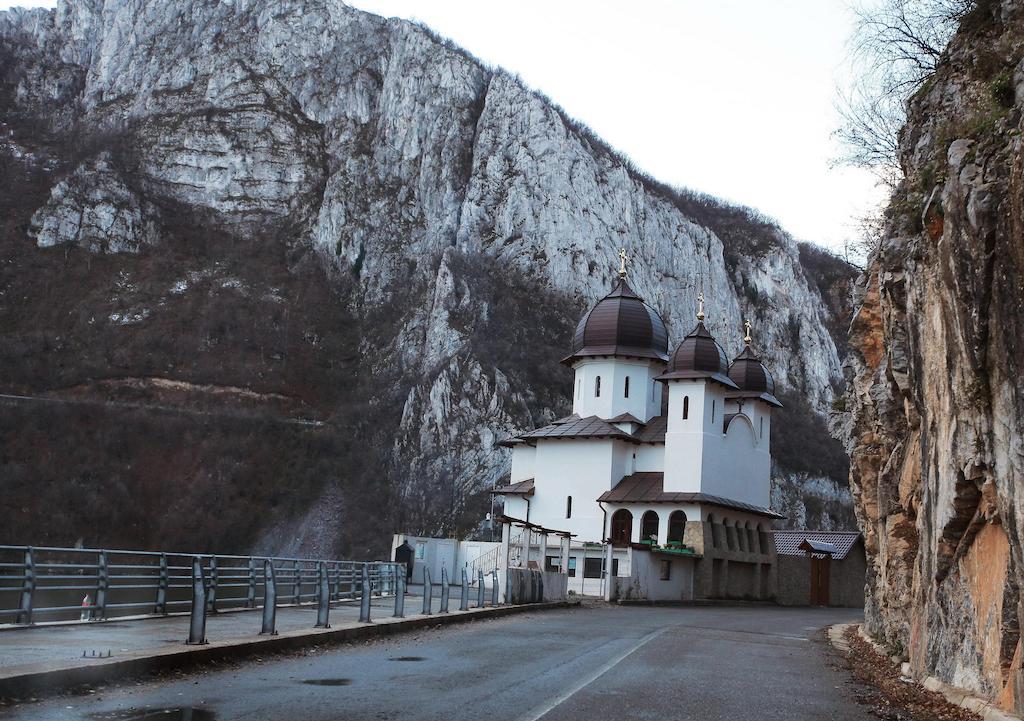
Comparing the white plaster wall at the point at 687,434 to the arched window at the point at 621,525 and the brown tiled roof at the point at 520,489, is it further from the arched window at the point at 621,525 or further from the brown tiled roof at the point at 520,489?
the brown tiled roof at the point at 520,489

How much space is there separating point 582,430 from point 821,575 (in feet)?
49.4

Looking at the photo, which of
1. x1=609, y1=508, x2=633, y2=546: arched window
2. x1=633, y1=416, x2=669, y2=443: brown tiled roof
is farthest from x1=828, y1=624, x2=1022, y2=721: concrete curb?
x1=633, y1=416, x2=669, y2=443: brown tiled roof

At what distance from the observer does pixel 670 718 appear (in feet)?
32.8

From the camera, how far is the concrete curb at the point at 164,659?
944cm

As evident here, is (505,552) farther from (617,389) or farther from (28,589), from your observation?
(28,589)

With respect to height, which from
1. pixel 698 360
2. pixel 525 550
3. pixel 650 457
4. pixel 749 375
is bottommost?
pixel 525 550

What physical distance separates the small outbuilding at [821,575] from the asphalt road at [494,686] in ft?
131

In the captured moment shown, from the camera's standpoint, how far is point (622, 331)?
59.2m

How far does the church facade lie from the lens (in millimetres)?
51781

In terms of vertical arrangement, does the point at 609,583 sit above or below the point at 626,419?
below

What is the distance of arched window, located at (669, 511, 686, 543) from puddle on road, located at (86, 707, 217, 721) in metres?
44.4

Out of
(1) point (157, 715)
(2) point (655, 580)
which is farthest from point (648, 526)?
(1) point (157, 715)

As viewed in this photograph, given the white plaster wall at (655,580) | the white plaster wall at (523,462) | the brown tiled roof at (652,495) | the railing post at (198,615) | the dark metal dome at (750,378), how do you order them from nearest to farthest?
the railing post at (198,615) < the white plaster wall at (655,580) < the brown tiled roof at (652,495) < the white plaster wall at (523,462) < the dark metal dome at (750,378)

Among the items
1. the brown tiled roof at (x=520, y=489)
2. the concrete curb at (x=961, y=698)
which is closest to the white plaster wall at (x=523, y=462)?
the brown tiled roof at (x=520, y=489)
